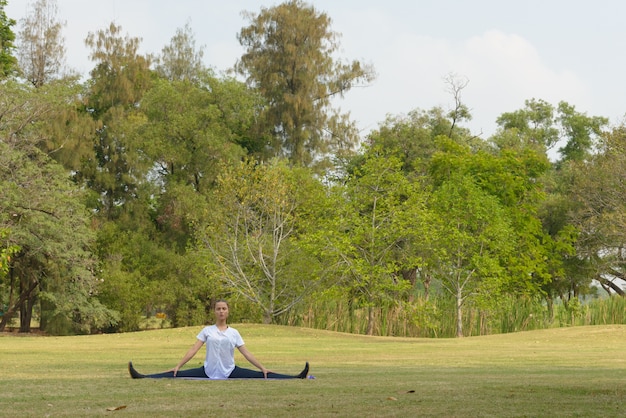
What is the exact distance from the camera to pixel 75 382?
1305 cm

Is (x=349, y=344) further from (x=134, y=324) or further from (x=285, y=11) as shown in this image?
(x=285, y=11)

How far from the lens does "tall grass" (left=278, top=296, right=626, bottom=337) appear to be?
37.3 metres

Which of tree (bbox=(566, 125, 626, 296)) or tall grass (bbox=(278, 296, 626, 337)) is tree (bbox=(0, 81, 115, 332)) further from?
tree (bbox=(566, 125, 626, 296))

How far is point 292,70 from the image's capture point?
54312 mm

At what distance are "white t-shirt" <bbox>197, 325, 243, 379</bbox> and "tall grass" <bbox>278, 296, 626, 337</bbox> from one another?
24106mm

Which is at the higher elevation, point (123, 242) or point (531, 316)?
point (123, 242)

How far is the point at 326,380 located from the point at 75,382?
3406mm

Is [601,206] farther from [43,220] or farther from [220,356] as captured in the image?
[220,356]

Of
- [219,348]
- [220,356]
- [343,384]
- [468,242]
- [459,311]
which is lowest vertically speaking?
[343,384]

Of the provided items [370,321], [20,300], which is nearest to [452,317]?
[370,321]

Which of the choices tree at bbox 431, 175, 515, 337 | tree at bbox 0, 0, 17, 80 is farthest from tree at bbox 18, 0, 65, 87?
tree at bbox 431, 175, 515, 337

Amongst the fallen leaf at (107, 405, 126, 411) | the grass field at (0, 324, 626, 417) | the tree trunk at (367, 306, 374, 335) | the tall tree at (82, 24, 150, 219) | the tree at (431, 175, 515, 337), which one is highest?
the tall tree at (82, 24, 150, 219)

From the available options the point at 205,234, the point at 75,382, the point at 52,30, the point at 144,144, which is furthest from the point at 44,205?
the point at 75,382

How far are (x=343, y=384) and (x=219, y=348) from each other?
1.69 meters
